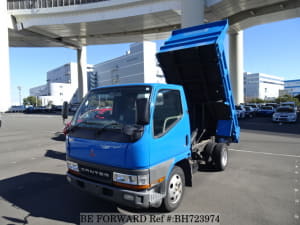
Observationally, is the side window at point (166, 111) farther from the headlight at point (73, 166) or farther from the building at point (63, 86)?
the building at point (63, 86)

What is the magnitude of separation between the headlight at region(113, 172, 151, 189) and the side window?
653 millimetres

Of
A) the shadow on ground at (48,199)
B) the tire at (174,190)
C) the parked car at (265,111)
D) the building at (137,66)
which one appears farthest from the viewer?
the building at (137,66)

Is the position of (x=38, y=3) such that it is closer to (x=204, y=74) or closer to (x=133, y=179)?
(x=204, y=74)

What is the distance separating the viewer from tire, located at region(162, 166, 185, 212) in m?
3.42

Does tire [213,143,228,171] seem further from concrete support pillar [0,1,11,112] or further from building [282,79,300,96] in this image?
building [282,79,300,96]

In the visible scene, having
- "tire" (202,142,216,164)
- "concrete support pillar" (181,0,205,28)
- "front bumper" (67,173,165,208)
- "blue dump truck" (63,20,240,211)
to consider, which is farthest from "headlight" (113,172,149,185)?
"concrete support pillar" (181,0,205,28)

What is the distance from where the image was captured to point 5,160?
7090 millimetres

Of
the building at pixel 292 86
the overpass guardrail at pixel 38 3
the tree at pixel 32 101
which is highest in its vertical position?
the overpass guardrail at pixel 38 3

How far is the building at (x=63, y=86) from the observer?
4336 inches

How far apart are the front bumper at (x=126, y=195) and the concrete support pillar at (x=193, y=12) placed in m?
26.4

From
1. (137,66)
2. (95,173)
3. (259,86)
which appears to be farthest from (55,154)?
(259,86)

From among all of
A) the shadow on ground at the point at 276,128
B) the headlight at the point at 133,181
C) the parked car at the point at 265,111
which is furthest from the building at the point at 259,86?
the headlight at the point at 133,181

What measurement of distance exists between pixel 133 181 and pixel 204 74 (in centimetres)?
351

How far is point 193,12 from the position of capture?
26.1 metres
